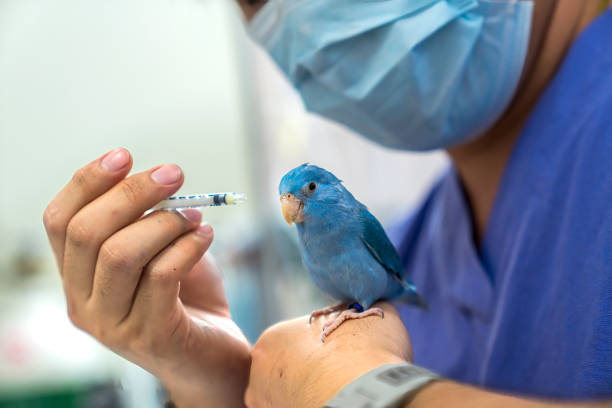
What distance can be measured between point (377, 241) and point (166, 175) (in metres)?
0.23

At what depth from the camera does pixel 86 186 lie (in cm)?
51

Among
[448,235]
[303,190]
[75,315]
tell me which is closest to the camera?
[303,190]

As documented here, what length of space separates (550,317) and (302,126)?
3.44 feet

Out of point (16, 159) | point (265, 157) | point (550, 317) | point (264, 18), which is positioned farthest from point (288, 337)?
point (265, 157)

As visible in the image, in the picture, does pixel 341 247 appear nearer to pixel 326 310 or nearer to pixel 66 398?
pixel 326 310

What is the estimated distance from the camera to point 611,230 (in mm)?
526

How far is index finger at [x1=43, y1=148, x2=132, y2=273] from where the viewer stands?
507 mm

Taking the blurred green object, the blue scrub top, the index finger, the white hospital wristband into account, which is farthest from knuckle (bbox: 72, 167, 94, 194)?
the blurred green object

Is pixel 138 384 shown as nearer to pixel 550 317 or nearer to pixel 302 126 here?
pixel 550 317

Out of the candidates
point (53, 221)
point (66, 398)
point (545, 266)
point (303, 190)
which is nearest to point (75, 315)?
point (53, 221)

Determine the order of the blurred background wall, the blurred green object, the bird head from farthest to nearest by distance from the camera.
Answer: the blurred green object, the blurred background wall, the bird head

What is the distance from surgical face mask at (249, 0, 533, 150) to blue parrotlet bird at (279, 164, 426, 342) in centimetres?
22

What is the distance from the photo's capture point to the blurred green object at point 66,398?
143cm

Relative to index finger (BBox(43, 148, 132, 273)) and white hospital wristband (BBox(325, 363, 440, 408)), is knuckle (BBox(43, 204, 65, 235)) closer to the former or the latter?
index finger (BBox(43, 148, 132, 273))
